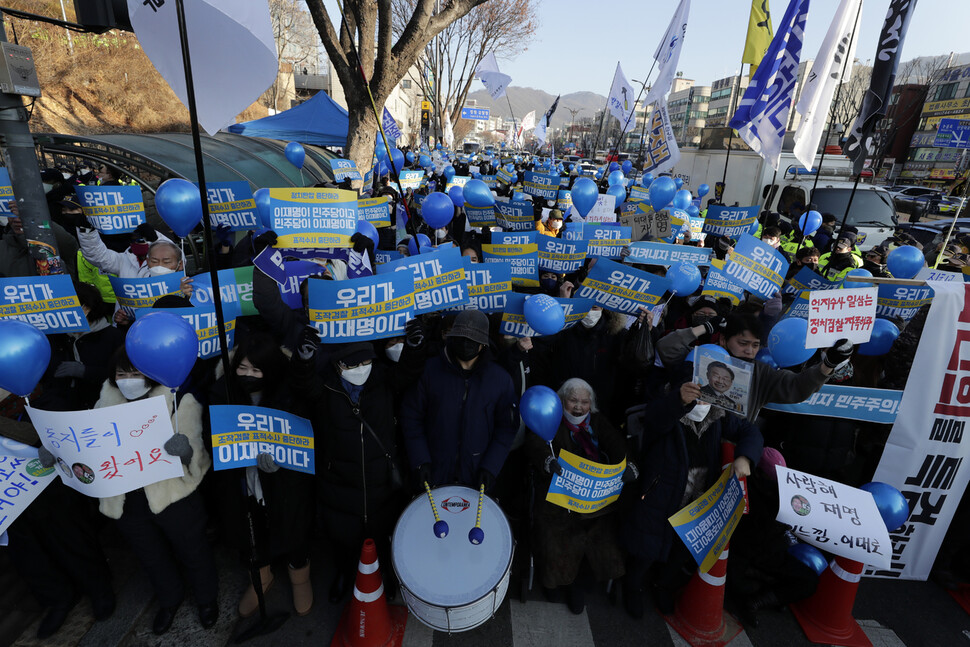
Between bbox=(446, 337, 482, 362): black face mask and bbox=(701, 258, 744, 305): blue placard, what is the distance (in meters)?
2.27

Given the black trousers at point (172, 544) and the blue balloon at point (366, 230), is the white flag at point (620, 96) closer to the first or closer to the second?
the blue balloon at point (366, 230)

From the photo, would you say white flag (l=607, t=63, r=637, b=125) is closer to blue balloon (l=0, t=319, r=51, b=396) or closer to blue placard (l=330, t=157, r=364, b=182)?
blue placard (l=330, t=157, r=364, b=182)

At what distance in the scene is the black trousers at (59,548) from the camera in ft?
8.96

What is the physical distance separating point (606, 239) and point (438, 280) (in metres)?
2.05

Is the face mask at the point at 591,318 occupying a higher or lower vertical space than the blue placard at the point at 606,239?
lower

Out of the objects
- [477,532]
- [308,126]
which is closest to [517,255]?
[477,532]

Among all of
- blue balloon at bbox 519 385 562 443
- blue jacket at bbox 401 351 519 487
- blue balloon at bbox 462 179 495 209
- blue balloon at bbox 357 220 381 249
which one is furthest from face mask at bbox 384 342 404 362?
blue balloon at bbox 462 179 495 209

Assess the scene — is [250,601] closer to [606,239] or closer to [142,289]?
[142,289]

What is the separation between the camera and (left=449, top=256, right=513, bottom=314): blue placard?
12.3 ft

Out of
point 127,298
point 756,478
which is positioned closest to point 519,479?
point 756,478

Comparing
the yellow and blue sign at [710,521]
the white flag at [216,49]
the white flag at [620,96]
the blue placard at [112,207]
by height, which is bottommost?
the yellow and blue sign at [710,521]

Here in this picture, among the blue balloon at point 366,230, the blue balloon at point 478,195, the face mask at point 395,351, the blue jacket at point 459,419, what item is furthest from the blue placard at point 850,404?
the blue balloon at point 478,195

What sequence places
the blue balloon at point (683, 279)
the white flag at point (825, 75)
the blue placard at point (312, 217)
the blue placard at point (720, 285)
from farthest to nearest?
the white flag at point (825, 75), the blue placard at point (720, 285), the blue balloon at point (683, 279), the blue placard at point (312, 217)

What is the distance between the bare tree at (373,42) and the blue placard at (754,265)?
722 centimetres
